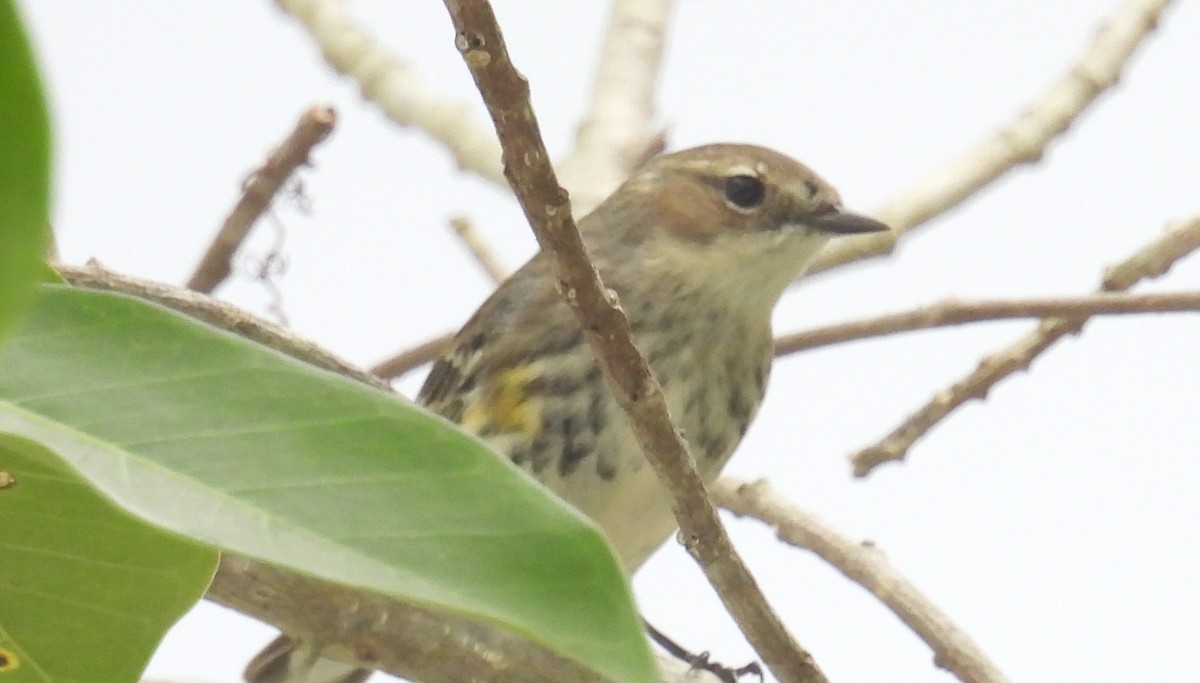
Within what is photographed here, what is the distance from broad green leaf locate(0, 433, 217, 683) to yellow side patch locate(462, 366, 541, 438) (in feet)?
4.72

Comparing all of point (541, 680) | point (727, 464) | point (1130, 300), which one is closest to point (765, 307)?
point (727, 464)

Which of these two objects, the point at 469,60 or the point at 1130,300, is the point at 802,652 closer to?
the point at 469,60

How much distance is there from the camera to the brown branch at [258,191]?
82.2 inches

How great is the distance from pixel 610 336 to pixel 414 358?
1.62m

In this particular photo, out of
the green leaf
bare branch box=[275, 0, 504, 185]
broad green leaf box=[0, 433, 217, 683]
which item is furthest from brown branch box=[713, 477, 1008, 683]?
the green leaf

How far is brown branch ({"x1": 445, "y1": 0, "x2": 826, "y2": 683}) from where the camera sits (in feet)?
2.82

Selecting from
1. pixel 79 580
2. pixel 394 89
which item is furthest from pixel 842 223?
pixel 79 580

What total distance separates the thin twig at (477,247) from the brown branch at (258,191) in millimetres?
842

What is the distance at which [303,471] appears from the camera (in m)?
0.63

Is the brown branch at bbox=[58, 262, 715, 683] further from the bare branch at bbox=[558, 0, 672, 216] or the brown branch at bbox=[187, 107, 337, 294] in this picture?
the bare branch at bbox=[558, 0, 672, 216]

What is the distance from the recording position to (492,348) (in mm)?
2490

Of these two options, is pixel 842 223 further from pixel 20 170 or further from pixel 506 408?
pixel 20 170

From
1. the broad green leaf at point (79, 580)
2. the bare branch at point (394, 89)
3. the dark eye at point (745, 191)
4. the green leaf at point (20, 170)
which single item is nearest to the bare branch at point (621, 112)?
the bare branch at point (394, 89)

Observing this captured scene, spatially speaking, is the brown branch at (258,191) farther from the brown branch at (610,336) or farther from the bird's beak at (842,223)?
the brown branch at (610,336)
